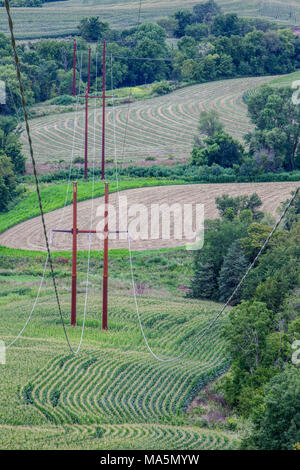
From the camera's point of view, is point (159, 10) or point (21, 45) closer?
point (21, 45)

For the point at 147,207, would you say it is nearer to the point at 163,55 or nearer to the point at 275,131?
the point at 275,131

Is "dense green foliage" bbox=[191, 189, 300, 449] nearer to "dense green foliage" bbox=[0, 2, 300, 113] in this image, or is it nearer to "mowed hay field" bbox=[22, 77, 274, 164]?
"mowed hay field" bbox=[22, 77, 274, 164]

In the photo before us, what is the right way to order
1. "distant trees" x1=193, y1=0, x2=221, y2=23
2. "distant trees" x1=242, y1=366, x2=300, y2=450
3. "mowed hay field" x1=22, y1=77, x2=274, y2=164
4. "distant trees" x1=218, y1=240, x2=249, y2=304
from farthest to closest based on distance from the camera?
"distant trees" x1=193, y1=0, x2=221, y2=23
"mowed hay field" x1=22, y1=77, x2=274, y2=164
"distant trees" x1=218, y1=240, x2=249, y2=304
"distant trees" x1=242, y1=366, x2=300, y2=450

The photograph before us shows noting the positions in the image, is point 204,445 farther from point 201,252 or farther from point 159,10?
point 159,10

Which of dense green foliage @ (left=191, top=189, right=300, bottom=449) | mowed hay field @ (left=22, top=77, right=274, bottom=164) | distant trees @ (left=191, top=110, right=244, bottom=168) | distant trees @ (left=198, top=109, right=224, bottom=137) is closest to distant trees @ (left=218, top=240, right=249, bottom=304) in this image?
dense green foliage @ (left=191, top=189, right=300, bottom=449)

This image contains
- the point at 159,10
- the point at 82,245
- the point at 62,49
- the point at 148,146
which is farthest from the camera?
the point at 159,10

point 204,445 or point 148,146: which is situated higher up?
point 204,445

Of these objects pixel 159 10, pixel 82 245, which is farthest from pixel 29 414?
pixel 159 10

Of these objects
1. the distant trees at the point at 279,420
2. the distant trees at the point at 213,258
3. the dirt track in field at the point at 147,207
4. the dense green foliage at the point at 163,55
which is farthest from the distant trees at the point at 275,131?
the distant trees at the point at 279,420
